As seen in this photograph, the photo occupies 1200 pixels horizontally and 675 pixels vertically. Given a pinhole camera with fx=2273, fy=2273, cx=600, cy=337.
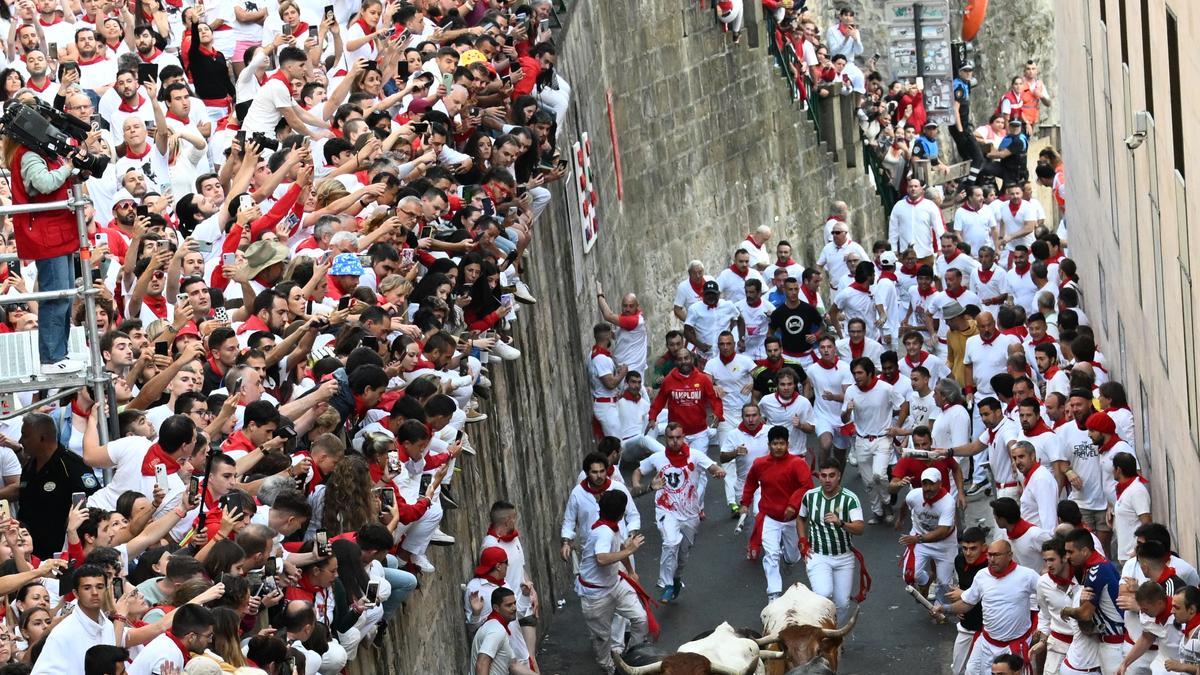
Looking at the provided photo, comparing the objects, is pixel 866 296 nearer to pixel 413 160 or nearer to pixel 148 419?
pixel 413 160

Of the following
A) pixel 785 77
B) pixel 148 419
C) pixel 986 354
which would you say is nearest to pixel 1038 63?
pixel 785 77

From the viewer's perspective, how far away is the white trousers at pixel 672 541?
2058 cm

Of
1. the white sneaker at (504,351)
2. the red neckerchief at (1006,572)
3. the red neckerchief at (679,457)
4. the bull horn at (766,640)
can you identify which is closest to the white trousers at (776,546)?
the red neckerchief at (679,457)

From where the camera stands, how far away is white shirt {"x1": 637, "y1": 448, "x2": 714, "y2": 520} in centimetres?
2077

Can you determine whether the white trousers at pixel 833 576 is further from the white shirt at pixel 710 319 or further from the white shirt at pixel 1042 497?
the white shirt at pixel 710 319

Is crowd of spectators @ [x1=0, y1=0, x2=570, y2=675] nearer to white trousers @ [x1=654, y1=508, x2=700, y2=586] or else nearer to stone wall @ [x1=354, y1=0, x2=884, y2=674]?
stone wall @ [x1=354, y1=0, x2=884, y2=674]

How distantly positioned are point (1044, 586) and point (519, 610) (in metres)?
4.09

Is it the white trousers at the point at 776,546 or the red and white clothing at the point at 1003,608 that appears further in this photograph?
the white trousers at the point at 776,546

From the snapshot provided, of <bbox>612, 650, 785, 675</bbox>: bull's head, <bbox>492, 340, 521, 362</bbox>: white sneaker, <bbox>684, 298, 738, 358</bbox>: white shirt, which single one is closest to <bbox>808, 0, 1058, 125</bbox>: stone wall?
<bbox>684, 298, 738, 358</bbox>: white shirt

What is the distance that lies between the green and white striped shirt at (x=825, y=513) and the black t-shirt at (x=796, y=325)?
5.91m

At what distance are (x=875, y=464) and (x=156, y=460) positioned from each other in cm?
1102

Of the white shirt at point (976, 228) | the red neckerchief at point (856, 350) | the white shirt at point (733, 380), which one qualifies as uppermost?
the white shirt at point (976, 228)

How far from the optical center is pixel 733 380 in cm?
2384

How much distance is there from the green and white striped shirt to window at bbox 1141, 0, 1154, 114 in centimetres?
414
